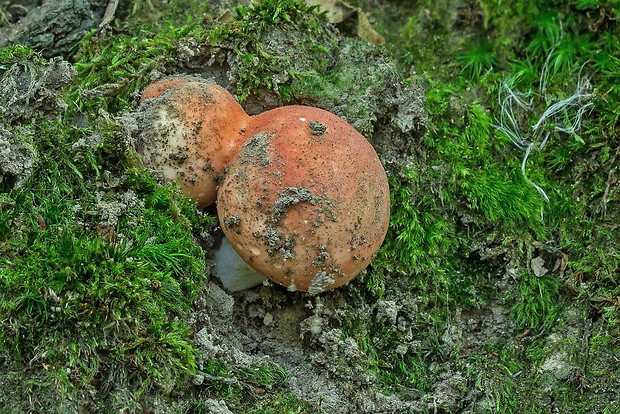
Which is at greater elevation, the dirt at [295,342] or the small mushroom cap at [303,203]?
the small mushroom cap at [303,203]

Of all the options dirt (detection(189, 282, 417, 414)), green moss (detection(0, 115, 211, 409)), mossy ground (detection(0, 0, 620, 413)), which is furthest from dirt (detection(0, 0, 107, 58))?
dirt (detection(189, 282, 417, 414))

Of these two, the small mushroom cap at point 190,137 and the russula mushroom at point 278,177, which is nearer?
the russula mushroom at point 278,177

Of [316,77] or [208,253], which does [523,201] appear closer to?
[316,77]

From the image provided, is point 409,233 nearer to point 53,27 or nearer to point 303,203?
point 303,203

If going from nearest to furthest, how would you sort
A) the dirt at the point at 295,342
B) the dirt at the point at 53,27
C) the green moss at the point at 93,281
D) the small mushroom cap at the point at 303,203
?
the green moss at the point at 93,281 → the small mushroom cap at the point at 303,203 → the dirt at the point at 295,342 → the dirt at the point at 53,27

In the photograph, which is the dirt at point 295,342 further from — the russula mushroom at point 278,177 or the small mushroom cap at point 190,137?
the small mushroom cap at point 190,137

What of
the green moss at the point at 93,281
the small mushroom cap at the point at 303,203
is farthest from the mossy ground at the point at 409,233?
the small mushroom cap at the point at 303,203

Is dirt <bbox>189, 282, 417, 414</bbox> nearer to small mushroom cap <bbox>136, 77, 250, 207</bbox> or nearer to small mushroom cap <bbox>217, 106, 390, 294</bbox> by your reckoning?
small mushroom cap <bbox>217, 106, 390, 294</bbox>
